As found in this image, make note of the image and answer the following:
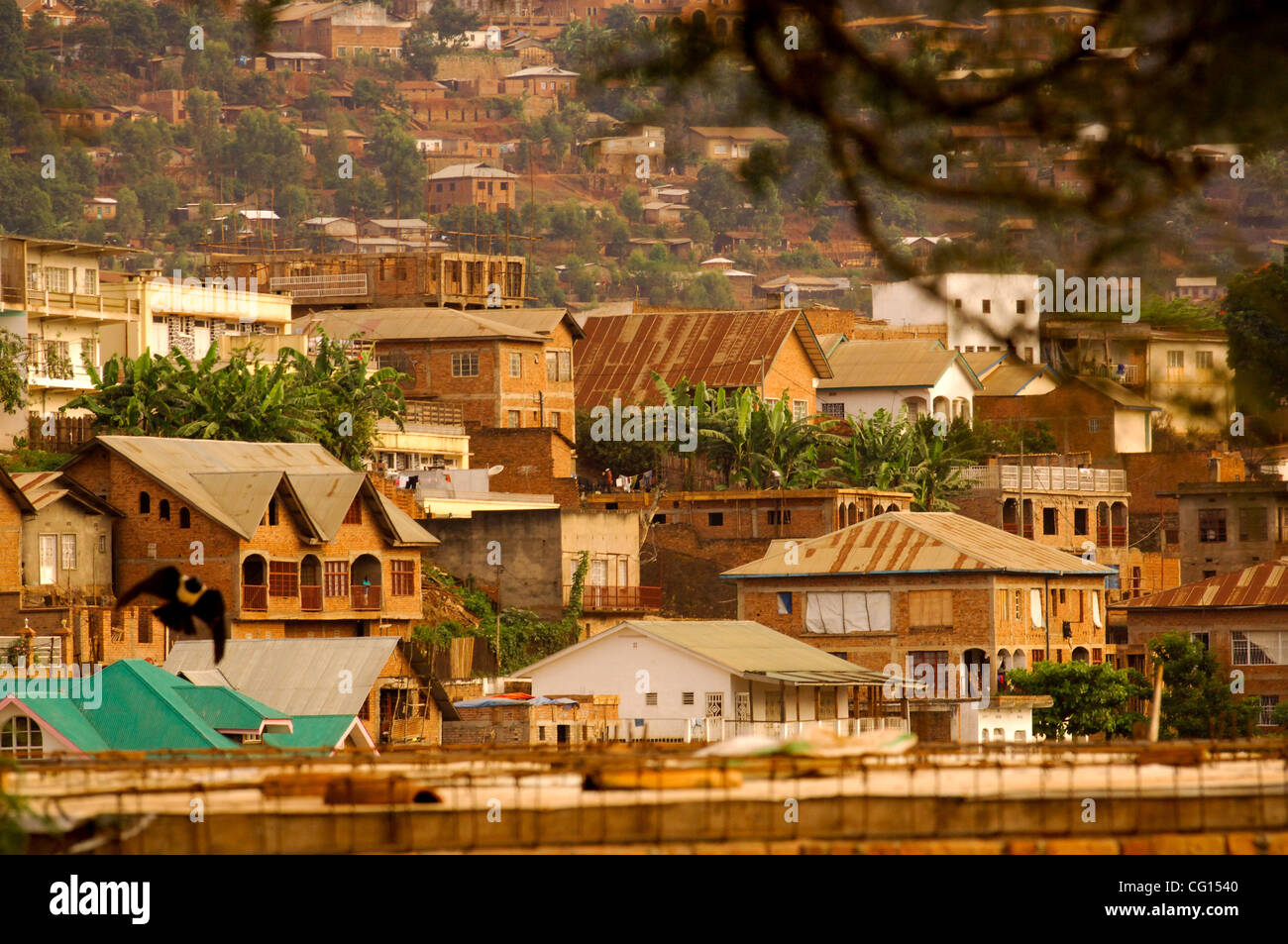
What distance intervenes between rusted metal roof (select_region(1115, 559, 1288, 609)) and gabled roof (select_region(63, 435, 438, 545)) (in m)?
26.1

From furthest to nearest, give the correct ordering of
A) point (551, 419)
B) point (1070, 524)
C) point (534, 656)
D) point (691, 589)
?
point (551, 419) < point (1070, 524) < point (691, 589) < point (534, 656)

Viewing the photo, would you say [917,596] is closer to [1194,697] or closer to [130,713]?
[1194,697]

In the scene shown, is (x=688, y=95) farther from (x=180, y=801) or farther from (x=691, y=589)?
(x=691, y=589)

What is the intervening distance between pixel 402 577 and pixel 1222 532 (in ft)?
118

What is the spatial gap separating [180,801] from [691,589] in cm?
6494

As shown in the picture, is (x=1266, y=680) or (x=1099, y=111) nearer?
(x=1099, y=111)

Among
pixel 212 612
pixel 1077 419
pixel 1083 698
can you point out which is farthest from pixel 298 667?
pixel 1077 419

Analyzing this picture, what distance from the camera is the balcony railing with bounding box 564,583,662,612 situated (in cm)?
8044

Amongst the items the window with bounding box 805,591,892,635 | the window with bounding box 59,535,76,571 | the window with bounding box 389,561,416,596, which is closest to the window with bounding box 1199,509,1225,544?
the window with bounding box 805,591,892,635

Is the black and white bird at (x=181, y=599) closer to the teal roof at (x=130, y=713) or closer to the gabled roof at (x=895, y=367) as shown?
the teal roof at (x=130, y=713)

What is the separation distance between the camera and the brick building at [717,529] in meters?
89.1
